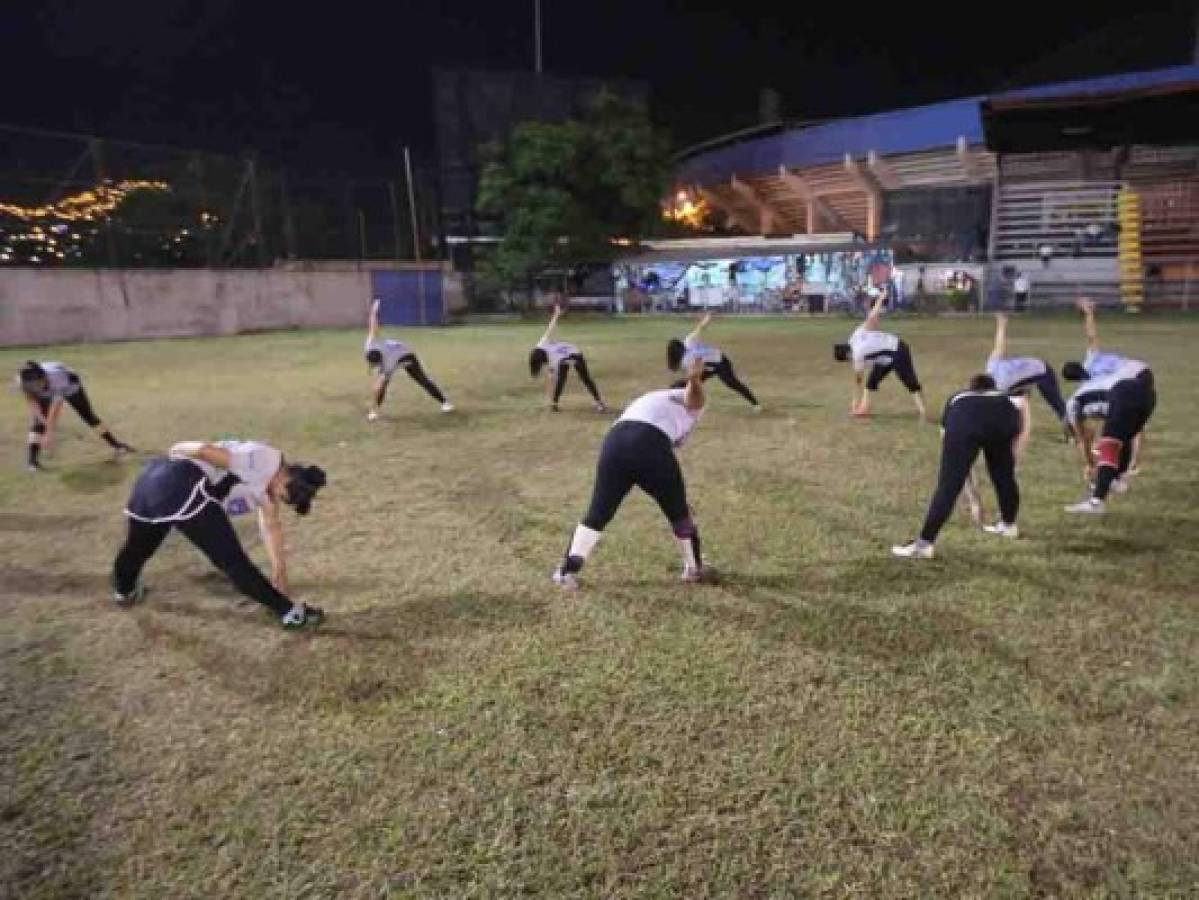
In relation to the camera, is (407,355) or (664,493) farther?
(407,355)

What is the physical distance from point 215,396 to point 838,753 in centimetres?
1425

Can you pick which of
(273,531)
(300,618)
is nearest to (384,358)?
(273,531)

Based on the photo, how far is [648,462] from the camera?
5199 mm

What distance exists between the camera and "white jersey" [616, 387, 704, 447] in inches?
209

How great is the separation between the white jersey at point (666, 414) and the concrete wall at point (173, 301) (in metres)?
27.1

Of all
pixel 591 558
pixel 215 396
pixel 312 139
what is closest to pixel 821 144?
pixel 312 139

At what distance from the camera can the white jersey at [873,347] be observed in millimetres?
11023

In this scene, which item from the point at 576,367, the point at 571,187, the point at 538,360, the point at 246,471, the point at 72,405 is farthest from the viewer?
the point at 571,187

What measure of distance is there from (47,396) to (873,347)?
33.4 ft

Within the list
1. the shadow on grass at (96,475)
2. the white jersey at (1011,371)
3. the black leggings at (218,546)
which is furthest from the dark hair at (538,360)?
the black leggings at (218,546)

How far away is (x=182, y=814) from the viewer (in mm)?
3393

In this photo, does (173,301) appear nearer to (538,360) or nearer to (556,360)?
(556,360)

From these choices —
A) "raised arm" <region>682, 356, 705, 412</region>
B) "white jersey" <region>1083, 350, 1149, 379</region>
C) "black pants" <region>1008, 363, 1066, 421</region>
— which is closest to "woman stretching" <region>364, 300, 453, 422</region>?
"raised arm" <region>682, 356, 705, 412</region>

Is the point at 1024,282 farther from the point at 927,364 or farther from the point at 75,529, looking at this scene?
the point at 75,529
